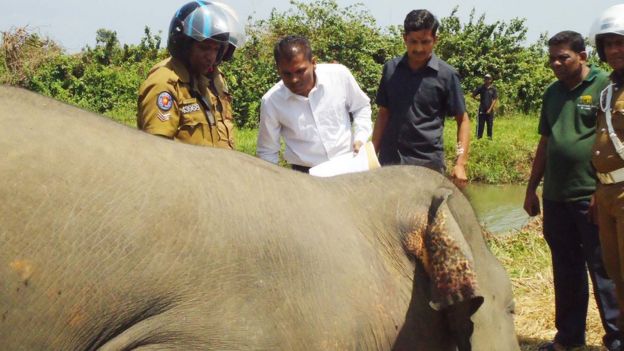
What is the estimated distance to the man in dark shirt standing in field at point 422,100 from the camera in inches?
237

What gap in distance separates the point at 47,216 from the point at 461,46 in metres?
37.6

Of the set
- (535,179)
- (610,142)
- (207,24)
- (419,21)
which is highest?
(419,21)

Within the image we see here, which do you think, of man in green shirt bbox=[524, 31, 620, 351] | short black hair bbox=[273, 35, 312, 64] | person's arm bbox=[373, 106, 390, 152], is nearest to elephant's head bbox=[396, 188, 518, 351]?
short black hair bbox=[273, 35, 312, 64]

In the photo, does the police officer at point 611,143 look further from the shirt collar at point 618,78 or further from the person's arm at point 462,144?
the person's arm at point 462,144

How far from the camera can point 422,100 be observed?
604 centimetres

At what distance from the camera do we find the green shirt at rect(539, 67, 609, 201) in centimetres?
568

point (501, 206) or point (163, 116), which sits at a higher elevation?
point (163, 116)

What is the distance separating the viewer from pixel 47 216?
84.5 inches

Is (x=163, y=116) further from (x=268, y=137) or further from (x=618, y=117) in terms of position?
(x=618, y=117)

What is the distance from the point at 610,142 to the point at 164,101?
2810 mm

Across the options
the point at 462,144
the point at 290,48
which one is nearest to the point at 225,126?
the point at 290,48

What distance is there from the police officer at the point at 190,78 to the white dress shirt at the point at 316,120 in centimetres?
94

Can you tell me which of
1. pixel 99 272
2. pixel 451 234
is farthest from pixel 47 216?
pixel 451 234

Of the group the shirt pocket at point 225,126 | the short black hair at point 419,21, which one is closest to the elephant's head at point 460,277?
the shirt pocket at point 225,126
